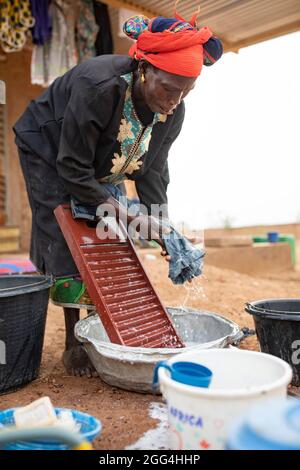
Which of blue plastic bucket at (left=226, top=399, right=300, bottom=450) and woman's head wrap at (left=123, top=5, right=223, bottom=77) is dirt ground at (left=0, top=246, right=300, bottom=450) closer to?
blue plastic bucket at (left=226, top=399, right=300, bottom=450)

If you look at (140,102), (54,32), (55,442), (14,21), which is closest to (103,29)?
(54,32)

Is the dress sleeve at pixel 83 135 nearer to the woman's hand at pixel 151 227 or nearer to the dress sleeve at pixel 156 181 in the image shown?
the woman's hand at pixel 151 227

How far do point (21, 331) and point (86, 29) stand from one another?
4782 mm

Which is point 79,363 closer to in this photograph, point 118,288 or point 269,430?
point 118,288

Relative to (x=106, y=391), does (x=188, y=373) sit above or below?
above

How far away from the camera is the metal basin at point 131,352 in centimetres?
212

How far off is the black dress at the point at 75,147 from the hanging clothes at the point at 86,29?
3.63 m

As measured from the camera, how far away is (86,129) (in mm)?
2336

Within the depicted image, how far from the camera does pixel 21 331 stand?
2.39 metres

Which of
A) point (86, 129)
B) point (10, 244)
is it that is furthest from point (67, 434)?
point (10, 244)

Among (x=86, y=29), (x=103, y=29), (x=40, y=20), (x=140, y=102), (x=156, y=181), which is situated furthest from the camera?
(x=103, y=29)

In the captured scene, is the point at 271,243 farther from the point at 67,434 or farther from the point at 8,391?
the point at 67,434

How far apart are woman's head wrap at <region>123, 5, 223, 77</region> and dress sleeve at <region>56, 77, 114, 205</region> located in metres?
0.28
